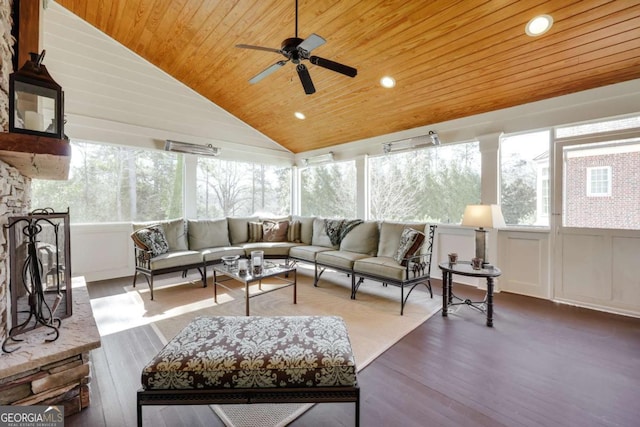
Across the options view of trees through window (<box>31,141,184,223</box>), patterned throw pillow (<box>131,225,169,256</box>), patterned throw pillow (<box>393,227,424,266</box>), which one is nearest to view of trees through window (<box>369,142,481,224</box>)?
patterned throw pillow (<box>393,227,424,266</box>)

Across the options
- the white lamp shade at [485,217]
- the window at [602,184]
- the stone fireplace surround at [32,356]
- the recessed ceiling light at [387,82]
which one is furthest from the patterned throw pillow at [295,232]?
the window at [602,184]

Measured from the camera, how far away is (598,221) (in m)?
3.30

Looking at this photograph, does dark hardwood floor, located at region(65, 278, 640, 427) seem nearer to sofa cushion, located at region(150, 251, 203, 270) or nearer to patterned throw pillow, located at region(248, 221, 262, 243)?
sofa cushion, located at region(150, 251, 203, 270)

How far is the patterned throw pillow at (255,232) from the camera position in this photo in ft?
18.0

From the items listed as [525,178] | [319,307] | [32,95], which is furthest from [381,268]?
[32,95]

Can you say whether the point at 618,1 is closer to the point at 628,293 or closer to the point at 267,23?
the point at 628,293

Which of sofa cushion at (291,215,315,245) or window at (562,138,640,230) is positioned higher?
window at (562,138,640,230)

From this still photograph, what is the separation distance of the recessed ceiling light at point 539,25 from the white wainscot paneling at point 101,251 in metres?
5.94

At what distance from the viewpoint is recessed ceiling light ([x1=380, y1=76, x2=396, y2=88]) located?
3.75m

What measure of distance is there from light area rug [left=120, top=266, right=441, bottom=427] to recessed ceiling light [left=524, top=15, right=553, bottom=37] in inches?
119

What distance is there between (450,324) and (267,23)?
13.1ft

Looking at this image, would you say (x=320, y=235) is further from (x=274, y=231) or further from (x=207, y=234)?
(x=207, y=234)

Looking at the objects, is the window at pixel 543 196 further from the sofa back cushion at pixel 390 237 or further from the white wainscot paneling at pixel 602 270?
the sofa back cushion at pixel 390 237

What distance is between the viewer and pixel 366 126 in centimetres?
509
